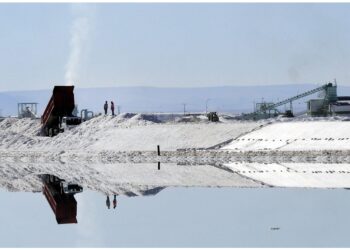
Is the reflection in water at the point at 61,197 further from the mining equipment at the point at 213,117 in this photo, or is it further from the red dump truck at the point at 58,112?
the mining equipment at the point at 213,117

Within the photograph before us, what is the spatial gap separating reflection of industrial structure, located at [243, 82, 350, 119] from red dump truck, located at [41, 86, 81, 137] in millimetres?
13001

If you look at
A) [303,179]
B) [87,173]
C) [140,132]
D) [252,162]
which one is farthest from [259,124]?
[303,179]

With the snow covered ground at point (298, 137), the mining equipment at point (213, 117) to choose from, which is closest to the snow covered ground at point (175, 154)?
the snow covered ground at point (298, 137)

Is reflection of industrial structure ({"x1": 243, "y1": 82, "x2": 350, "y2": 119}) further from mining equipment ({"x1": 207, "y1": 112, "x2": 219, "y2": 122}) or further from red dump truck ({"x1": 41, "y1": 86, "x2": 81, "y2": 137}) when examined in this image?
red dump truck ({"x1": 41, "y1": 86, "x2": 81, "y2": 137})

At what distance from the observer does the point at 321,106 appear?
2403 inches

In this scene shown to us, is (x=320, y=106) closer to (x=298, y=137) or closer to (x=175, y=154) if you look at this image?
(x=298, y=137)

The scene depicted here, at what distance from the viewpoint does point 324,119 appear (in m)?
49.8

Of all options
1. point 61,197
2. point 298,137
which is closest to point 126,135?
point 298,137

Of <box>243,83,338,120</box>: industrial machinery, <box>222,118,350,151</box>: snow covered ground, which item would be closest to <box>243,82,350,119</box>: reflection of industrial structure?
<box>243,83,338,120</box>: industrial machinery

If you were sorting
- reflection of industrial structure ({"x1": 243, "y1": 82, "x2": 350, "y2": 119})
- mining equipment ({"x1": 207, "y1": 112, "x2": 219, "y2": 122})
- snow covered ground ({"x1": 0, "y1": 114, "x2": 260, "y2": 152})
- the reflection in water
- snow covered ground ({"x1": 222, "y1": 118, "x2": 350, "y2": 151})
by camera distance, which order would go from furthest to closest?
reflection of industrial structure ({"x1": 243, "y1": 82, "x2": 350, "y2": 119})
mining equipment ({"x1": 207, "y1": 112, "x2": 219, "y2": 122})
snow covered ground ({"x1": 0, "y1": 114, "x2": 260, "y2": 152})
snow covered ground ({"x1": 222, "y1": 118, "x2": 350, "y2": 151})
the reflection in water

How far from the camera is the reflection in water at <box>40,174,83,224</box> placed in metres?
22.5

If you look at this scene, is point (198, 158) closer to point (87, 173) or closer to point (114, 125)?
point (87, 173)

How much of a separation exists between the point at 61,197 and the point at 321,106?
36.5 meters

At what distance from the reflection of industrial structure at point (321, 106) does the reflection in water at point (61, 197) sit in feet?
96.0
